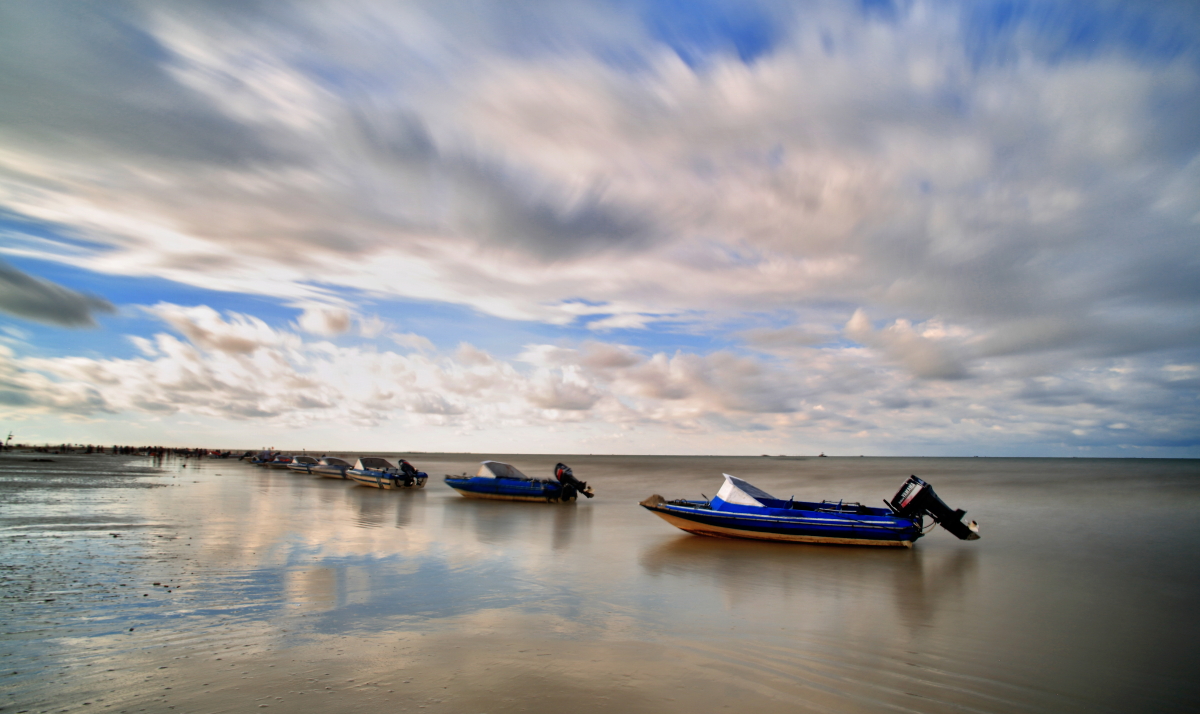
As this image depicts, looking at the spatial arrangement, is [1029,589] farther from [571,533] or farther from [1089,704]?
[571,533]

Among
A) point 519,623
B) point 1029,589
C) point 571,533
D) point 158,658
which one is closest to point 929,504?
point 1029,589

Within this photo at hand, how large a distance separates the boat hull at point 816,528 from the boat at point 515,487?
16.2 meters

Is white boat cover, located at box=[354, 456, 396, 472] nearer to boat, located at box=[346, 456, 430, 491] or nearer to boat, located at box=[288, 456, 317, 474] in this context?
boat, located at box=[346, 456, 430, 491]

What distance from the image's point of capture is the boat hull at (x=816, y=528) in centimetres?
2097

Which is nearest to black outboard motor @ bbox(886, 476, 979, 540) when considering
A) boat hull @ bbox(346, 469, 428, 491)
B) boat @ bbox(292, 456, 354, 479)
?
boat hull @ bbox(346, 469, 428, 491)

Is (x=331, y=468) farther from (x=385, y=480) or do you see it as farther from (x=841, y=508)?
(x=841, y=508)

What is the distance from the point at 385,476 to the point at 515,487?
1443 cm

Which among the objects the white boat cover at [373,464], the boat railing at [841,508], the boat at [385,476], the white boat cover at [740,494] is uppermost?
the white boat cover at [740,494]

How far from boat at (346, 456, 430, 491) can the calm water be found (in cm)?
2291

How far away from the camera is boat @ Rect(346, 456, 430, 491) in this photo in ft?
149

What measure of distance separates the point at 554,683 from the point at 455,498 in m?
33.8

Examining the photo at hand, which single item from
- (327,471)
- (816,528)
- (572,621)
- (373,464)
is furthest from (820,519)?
(327,471)

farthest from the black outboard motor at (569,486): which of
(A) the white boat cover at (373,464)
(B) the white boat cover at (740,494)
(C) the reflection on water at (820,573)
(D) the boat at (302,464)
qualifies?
(D) the boat at (302,464)

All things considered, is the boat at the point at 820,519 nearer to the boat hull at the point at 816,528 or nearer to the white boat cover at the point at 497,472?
the boat hull at the point at 816,528
